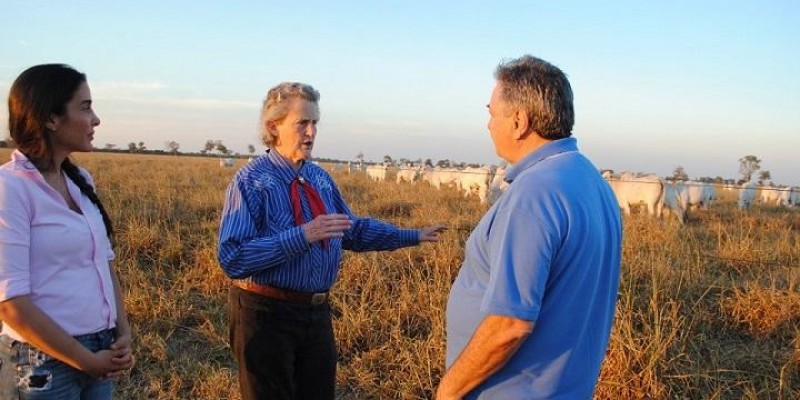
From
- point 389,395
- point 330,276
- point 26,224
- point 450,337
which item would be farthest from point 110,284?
point 389,395

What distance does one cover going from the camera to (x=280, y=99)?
2.65m

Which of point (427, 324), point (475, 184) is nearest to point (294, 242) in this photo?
point (427, 324)

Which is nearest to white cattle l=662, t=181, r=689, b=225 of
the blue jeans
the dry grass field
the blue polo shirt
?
the dry grass field

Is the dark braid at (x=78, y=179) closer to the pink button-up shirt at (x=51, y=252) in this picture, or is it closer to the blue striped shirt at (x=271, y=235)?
the pink button-up shirt at (x=51, y=252)

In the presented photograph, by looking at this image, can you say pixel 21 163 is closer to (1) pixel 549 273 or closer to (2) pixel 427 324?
(1) pixel 549 273

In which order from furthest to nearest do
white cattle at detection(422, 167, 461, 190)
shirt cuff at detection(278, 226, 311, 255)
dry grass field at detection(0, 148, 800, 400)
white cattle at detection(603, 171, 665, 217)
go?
1. white cattle at detection(422, 167, 461, 190)
2. white cattle at detection(603, 171, 665, 217)
3. dry grass field at detection(0, 148, 800, 400)
4. shirt cuff at detection(278, 226, 311, 255)

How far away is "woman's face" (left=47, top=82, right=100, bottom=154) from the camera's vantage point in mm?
2090

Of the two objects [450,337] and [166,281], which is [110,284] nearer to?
[450,337]

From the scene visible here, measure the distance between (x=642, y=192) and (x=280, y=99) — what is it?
14780 mm

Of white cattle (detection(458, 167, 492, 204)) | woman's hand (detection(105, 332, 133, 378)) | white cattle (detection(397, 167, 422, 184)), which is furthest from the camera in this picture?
white cattle (detection(397, 167, 422, 184))

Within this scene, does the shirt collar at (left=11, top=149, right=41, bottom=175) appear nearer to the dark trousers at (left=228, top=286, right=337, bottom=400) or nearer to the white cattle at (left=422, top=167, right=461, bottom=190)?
the dark trousers at (left=228, top=286, right=337, bottom=400)

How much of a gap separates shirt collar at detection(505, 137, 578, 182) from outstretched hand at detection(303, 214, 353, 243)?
90 centimetres

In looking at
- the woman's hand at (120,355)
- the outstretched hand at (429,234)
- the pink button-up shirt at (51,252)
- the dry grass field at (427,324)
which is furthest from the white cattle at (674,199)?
the pink button-up shirt at (51,252)

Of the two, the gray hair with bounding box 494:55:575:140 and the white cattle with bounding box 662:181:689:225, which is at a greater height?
the gray hair with bounding box 494:55:575:140
